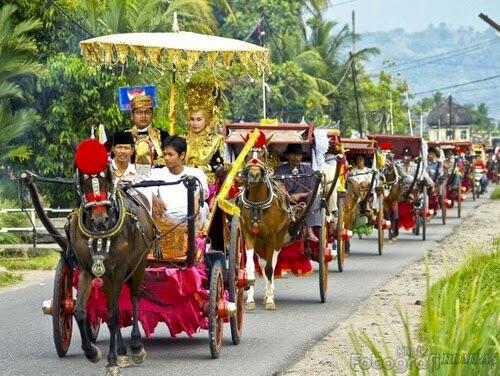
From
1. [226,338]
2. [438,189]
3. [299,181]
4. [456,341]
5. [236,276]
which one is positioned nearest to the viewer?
[456,341]

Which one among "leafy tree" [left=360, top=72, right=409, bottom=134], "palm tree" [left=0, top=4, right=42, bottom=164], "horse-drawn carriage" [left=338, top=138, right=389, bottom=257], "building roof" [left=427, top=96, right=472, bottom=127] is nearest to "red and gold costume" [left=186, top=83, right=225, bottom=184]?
"horse-drawn carriage" [left=338, top=138, right=389, bottom=257]

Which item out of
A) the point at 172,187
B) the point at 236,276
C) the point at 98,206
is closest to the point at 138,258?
the point at 98,206

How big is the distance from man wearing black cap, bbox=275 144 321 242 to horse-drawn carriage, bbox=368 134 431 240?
9780 millimetres

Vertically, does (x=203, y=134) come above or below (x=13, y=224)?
above

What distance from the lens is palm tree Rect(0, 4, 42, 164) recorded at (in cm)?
2523

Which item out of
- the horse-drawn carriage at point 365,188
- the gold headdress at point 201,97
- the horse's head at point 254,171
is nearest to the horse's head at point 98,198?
the gold headdress at point 201,97

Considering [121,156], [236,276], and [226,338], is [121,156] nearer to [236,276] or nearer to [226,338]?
[236,276]

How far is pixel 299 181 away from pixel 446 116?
143m

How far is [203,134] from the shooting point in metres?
14.9

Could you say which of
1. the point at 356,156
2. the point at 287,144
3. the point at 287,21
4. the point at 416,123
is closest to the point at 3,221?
the point at 356,156

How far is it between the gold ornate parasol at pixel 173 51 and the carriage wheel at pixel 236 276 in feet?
6.42

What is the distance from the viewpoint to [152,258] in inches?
490

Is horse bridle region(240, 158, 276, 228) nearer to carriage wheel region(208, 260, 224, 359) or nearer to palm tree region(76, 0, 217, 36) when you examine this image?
carriage wheel region(208, 260, 224, 359)

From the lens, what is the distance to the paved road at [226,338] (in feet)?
39.0
